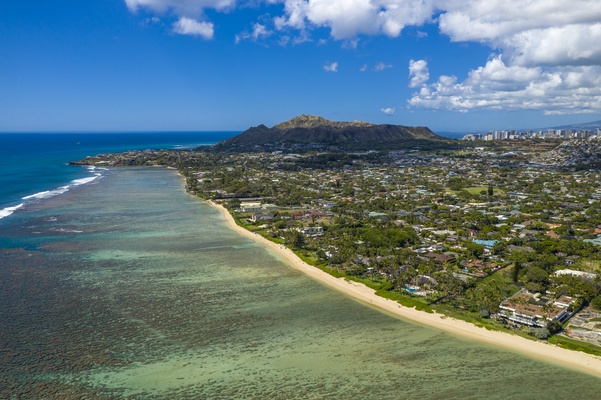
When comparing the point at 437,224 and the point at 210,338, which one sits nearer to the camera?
the point at 210,338

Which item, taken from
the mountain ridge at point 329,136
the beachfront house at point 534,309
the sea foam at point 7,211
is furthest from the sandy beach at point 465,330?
the mountain ridge at point 329,136

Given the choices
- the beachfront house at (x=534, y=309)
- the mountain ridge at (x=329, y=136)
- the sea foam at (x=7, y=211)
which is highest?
the mountain ridge at (x=329, y=136)

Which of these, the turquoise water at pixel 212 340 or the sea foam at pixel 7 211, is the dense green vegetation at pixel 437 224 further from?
the sea foam at pixel 7 211

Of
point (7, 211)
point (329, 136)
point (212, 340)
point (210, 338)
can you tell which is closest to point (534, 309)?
point (212, 340)

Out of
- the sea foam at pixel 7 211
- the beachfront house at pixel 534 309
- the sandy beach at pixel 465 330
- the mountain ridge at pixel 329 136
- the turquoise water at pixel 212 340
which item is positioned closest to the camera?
the turquoise water at pixel 212 340

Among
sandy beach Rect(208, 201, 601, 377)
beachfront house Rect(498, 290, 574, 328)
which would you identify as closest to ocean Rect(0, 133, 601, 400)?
sandy beach Rect(208, 201, 601, 377)

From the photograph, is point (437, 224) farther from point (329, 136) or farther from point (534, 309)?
point (329, 136)
